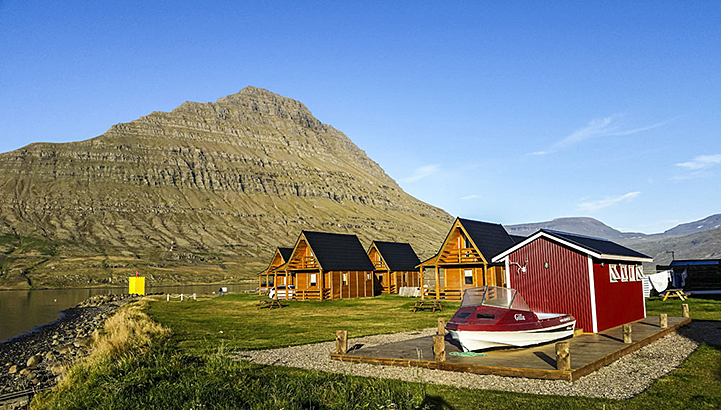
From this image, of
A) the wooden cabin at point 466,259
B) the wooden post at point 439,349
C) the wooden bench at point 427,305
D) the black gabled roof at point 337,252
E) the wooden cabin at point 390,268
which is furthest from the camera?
the wooden cabin at point 390,268

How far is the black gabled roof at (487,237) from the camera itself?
41031 mm

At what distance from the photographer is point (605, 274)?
21.5 metres

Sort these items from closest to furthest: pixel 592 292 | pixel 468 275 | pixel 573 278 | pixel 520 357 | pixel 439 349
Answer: pixel 439 349
pixel 520 357
pixel 592 292
pixel 573 278
pixel 468 275

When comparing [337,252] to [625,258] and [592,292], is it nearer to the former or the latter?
[625,258]

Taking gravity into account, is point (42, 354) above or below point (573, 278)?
below

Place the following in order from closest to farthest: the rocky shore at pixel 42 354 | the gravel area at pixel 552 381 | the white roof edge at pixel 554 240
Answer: the gravel area at pixel 552 381
the rocky shore at pixel 42 354
the white roof edge at pixel 554 240

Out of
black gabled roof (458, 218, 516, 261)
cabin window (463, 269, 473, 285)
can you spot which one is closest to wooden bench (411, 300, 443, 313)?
black gabled roof (458, 218, 516, 261)

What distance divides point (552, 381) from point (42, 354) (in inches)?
1004

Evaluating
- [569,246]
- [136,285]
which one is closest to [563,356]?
[569,246]

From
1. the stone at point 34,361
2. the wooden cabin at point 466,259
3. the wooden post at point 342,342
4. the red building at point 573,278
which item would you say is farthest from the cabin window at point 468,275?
the stone at point 34,361

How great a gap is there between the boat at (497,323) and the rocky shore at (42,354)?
1363 cm

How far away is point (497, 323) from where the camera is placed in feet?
52.2

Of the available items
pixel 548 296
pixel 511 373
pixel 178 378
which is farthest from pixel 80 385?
pixel 548 296

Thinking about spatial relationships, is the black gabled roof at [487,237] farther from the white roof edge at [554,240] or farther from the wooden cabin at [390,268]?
the white roof edge at [554,240]
